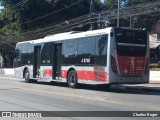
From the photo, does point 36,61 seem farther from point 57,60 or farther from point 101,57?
point 101,57

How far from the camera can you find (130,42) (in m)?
20.1

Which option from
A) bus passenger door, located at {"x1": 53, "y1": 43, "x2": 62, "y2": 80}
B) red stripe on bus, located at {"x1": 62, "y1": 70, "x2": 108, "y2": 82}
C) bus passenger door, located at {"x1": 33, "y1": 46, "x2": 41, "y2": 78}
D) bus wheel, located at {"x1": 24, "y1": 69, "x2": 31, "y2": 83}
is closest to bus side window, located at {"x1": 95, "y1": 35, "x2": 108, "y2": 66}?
red stripe on bus, located at {"x1": 62, "y1": 70, "x2": 108, "y2": 82}

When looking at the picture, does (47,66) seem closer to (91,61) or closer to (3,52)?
(91,61)

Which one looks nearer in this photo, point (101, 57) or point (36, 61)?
point (101, 57)

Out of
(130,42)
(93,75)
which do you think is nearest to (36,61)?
(93,75)

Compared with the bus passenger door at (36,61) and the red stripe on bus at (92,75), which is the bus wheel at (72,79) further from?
the bus passenger door at (36,61)

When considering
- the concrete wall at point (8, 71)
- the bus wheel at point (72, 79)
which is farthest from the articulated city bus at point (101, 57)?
the concrete wall at point (8, 71)

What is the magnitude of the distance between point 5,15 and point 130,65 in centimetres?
4849

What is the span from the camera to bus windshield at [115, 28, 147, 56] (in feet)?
64.8

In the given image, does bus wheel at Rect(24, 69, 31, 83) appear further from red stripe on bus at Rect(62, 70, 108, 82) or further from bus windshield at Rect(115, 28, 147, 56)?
bus windshield at Rect(115, 28, 147, 56)

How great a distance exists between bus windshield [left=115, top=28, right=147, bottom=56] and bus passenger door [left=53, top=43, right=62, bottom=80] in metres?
Result: 5.67

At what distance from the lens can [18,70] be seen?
30.7 m

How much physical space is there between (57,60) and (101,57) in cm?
546

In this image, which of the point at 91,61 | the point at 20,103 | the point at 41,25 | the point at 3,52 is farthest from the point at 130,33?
the point at 3,52
